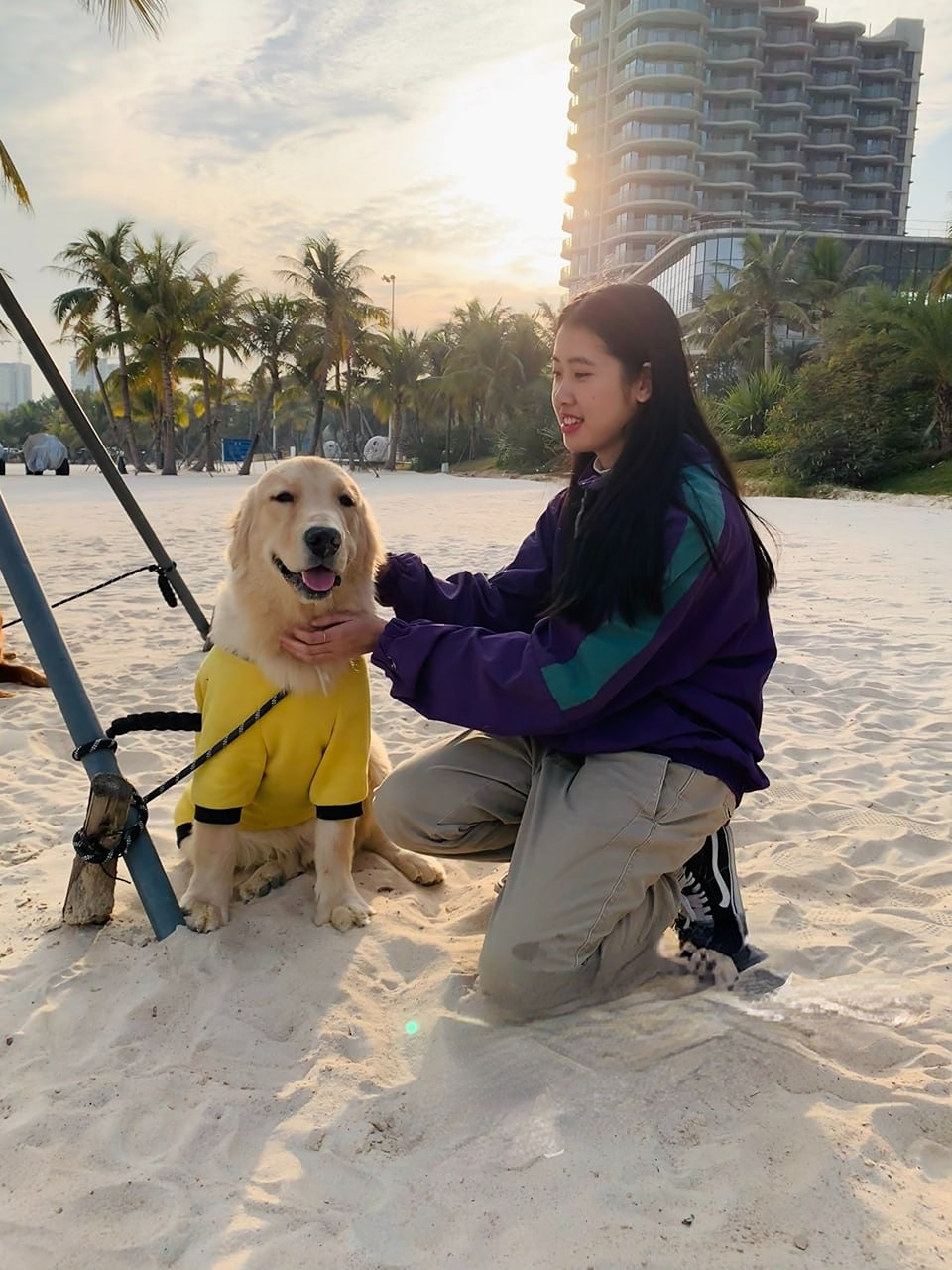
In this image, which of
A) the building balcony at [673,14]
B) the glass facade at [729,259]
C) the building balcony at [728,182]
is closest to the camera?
the glass facade at [729,259]

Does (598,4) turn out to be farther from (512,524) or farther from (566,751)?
(566,751)

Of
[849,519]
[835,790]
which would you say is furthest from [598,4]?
[835,790]

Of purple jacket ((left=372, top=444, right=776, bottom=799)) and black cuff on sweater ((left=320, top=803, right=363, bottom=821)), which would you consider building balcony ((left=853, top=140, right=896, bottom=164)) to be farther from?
black cuff on sweater ((left=320, top=803, right=363, bottom=821))

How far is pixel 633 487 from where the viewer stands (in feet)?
7.22

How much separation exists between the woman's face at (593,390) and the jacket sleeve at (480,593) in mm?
471

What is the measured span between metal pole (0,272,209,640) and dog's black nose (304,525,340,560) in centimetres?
174

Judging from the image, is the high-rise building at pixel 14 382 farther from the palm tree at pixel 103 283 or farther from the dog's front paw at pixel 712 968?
the dog's front paw at pixel 712 968

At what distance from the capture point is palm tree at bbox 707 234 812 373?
38.4 m

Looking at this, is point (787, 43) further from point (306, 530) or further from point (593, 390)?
point (306, 530)

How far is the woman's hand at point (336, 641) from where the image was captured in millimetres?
2475

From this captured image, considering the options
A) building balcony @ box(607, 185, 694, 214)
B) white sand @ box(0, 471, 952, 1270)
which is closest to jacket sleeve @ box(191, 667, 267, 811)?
white sand @ box(0, 471, 952, 1270)

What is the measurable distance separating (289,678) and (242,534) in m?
0.50

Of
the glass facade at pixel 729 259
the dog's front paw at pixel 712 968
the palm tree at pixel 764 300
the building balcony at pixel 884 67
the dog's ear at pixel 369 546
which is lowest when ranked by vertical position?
the dog's front paw at pixel 712 968

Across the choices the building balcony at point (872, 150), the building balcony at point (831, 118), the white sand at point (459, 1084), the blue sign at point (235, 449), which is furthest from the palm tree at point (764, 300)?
the building balcony at point (872, 150)
